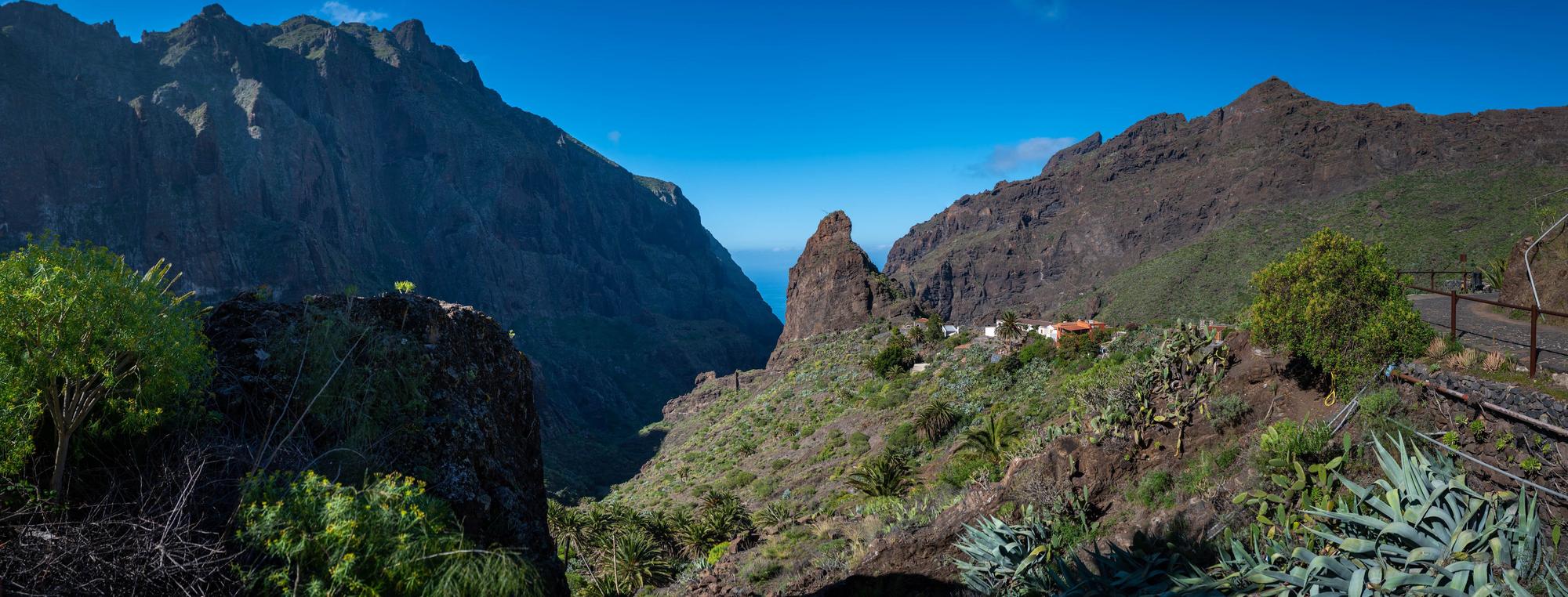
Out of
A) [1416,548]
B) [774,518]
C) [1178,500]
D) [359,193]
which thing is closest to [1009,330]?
[774,518]

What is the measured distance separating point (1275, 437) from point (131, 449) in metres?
13.1

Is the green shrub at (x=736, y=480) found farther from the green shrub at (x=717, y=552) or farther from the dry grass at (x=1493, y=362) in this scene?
the dry grass at (x=1493, y=362)

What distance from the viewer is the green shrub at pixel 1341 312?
415 inches

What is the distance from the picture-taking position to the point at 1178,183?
124250 mm

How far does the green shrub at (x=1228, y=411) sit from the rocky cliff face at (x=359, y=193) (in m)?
57.0

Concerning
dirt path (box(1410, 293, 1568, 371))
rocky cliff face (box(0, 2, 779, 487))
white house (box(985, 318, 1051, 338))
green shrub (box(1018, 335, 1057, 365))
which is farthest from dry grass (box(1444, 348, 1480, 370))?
rocky cliff face (box(0, 2, 779, 487))

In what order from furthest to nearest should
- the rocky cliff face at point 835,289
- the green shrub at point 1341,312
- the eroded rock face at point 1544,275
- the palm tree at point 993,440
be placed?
1. the rocky cliff face at point 835,289
2. the palm tree at point 993,440
3. the eroded rock face at point 1544,275
4. the green shrub at point 1341,312

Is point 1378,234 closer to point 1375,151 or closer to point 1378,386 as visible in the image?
point 1375,151

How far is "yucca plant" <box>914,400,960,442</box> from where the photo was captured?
87.0ft

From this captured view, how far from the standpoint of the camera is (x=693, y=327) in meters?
146

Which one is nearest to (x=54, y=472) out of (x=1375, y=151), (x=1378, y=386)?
(x=1378, y=386)

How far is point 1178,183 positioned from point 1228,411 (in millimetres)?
131117

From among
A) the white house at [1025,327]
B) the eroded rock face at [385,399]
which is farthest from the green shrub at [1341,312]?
the white house at [1025,327]

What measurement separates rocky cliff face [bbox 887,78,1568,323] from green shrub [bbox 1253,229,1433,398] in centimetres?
6862
